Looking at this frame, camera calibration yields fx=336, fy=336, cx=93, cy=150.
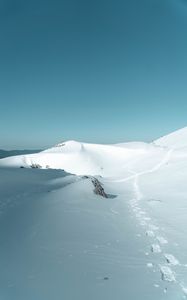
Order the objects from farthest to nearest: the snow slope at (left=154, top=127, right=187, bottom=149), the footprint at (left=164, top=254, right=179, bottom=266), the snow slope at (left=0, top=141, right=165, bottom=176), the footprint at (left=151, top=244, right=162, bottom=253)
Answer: the snow slope at (left=154, top=127, right=187, bottom=149) < the snow slope at (left=0, top=141, right=165, bottom=176) < the footprint at (left=151, top=244, right=162, bottom=253) < the footprint at (left=164, top=254, right=179, bottom=266)

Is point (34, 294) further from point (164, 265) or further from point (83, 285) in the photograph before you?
point (164, 265)

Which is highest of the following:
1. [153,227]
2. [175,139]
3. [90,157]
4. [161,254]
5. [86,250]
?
[175,139]

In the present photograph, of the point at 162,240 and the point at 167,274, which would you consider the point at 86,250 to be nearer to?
the point at 167,274

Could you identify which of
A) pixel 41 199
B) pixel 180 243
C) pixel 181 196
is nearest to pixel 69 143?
pixel 181 196

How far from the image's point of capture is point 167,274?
296 inches

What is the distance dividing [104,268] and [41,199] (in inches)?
353

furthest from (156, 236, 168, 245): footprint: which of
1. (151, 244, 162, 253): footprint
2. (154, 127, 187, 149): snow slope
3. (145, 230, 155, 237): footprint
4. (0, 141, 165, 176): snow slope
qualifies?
(154, 127, 187, 149): snow slope

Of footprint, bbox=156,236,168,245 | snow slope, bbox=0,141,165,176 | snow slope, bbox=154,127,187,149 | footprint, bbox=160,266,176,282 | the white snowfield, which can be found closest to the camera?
the white snowfield

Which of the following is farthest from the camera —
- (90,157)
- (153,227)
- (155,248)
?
(90,157)

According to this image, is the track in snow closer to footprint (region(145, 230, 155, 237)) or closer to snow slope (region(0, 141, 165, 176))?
footprint (region(145, 230, 155, 237))

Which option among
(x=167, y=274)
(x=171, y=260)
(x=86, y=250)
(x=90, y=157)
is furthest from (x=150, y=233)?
(x=90, y=157)

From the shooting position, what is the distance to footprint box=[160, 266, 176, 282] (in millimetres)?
7223

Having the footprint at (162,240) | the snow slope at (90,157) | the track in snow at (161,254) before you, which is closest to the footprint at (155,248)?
the track in snow at (161,254)

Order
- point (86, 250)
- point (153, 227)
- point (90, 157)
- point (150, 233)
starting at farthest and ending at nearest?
point (90, 157), point (153, 227), point (150, 233), point (86, 250)
